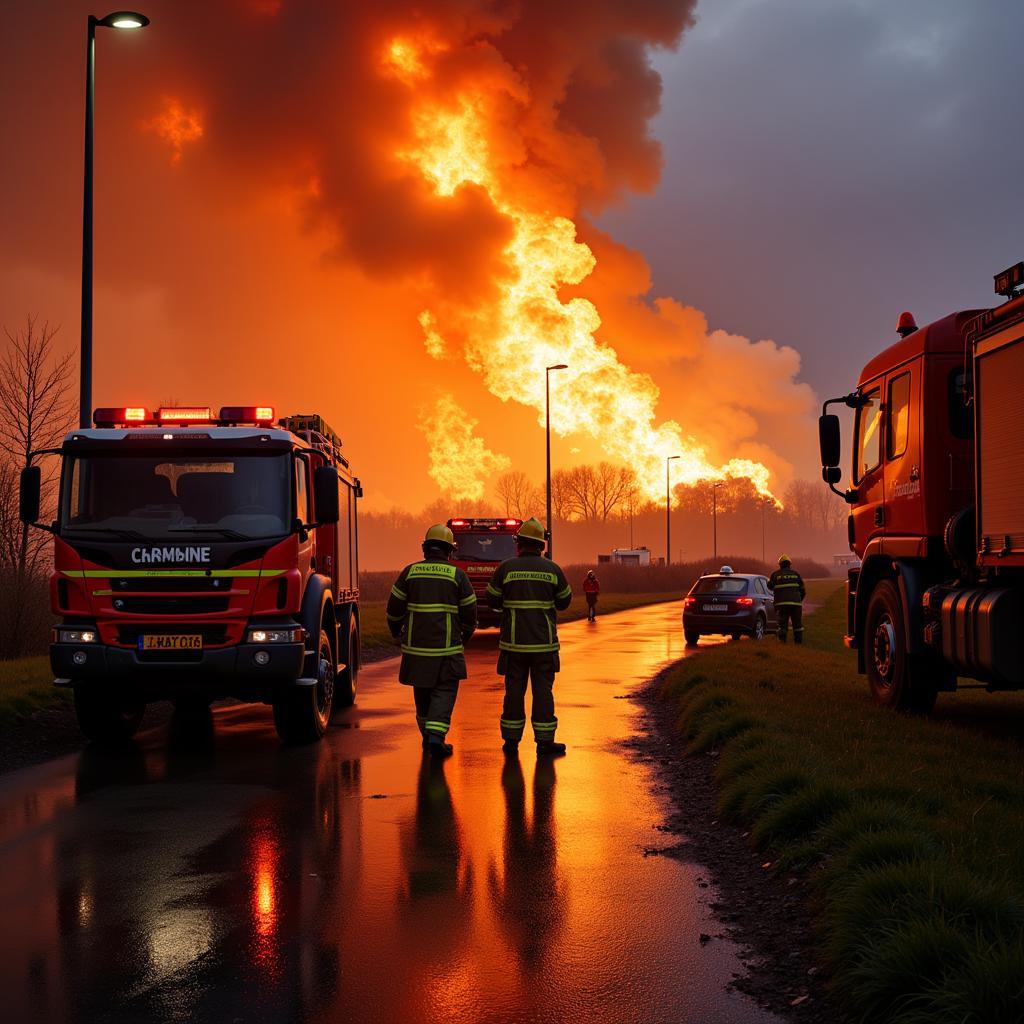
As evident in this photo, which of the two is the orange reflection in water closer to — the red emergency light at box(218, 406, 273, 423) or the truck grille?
the truck grille

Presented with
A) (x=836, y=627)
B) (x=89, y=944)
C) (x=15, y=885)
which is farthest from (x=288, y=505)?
(x=836, y=627)

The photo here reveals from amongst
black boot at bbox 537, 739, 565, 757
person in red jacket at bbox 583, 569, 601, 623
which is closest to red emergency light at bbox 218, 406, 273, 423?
black boot at bbox 537, 739, 565, 757

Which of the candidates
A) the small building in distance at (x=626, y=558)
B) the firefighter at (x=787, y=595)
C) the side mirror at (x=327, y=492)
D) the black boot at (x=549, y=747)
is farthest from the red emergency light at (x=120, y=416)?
the small building in distance at (x=626, y=558)

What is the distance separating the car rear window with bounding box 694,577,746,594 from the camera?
981 inches

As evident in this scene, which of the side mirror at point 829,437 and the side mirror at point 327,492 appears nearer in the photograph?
the side mirror at point 327,492

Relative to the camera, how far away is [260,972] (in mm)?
4414

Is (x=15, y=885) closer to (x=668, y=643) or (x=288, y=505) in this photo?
(x=288, y=505)

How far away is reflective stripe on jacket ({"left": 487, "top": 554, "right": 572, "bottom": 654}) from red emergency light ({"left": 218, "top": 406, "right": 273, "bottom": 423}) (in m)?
2.66

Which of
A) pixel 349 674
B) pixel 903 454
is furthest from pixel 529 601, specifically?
pixel 349 674

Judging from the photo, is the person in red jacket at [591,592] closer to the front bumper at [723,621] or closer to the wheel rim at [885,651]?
the front bumper at [723,621]

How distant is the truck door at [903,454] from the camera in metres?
10.7

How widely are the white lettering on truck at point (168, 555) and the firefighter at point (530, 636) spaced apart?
2437 mm

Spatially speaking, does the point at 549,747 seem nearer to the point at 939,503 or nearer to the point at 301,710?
the point at 301,710

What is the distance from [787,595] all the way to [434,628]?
47.6 feet
